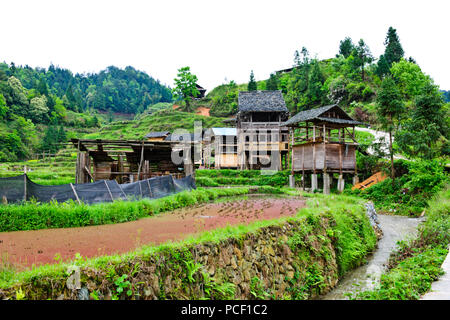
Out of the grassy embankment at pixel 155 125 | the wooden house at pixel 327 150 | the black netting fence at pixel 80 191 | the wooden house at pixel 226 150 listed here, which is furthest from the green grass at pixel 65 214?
the grassy embankment at pixel 155 125

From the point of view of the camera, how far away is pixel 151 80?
188m

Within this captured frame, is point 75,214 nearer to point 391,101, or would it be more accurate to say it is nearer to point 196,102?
point 391,101

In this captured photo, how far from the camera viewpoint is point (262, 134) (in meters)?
39.5

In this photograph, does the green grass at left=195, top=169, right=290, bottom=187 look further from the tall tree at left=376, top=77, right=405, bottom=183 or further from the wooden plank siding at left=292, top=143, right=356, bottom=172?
the tall tree at left=376, top=77, right=405, bottom=183

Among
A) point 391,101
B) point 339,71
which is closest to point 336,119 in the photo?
point 391,101

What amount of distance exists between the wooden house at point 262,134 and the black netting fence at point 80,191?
22982mm

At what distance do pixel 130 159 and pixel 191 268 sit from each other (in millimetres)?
22638

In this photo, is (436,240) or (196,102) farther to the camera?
(196,102)

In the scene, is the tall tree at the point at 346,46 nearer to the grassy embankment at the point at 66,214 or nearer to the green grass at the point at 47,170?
the green grass at the point at 47,170

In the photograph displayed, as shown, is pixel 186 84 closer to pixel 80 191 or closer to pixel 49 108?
pixel 49 108

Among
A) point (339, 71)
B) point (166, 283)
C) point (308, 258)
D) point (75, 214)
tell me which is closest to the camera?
point (166, 283)

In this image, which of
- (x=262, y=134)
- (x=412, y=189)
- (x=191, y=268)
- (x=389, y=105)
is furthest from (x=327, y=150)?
(x=191, y=268)

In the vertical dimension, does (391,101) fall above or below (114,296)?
above
